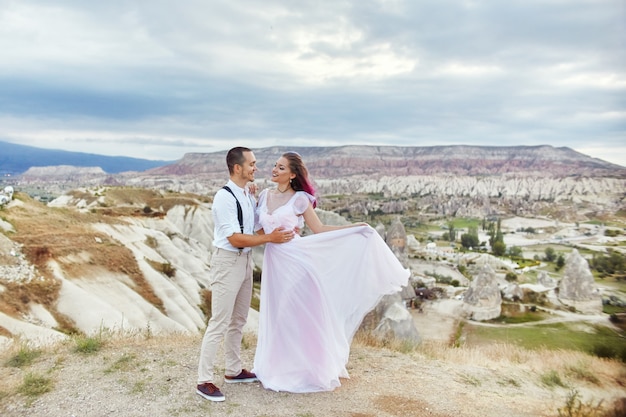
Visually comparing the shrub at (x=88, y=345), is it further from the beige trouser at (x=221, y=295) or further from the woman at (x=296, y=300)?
the woman at (x=296, y=300)

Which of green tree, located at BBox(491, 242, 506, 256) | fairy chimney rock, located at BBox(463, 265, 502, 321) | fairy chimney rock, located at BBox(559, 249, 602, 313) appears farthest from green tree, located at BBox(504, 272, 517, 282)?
green tree, located at BBox(491, 242, 506, 256)

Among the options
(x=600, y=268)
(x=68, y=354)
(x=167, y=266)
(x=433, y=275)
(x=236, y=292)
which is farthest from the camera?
(x=433, y=275)

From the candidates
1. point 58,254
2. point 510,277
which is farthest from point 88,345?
point 510,277

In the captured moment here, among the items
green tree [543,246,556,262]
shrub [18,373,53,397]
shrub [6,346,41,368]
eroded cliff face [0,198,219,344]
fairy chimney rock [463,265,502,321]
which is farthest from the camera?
green tree [543,246,556,262]

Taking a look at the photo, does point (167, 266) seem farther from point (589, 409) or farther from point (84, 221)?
point (589, 409)

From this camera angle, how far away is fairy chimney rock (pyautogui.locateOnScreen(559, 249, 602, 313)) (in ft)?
107

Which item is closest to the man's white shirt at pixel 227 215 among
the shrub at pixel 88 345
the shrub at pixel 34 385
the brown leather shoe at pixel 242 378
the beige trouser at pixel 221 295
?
→ the beige trouser at pixel 221 295

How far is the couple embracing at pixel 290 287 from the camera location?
5266 millimetres

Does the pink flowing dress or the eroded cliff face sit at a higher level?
the pink flowing dress

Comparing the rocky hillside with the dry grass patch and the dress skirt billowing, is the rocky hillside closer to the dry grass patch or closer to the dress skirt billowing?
the dry grass patch

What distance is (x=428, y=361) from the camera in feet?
25.0

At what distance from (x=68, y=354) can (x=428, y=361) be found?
16.8 feet

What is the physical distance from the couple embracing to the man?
0.01 metres

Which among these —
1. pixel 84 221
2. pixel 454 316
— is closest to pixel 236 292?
pixel 84 221
